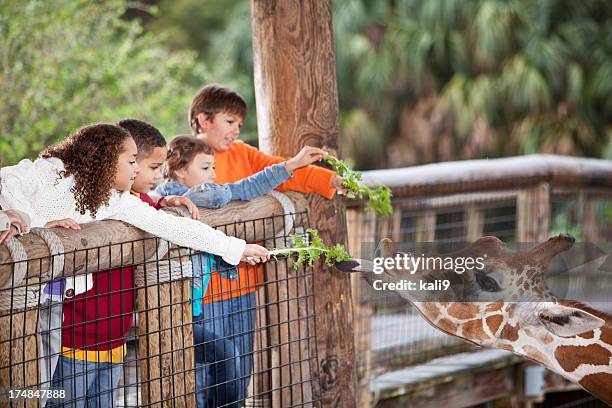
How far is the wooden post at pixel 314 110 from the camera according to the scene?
3555 millimetres

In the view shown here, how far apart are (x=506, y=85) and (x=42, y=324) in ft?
32.5

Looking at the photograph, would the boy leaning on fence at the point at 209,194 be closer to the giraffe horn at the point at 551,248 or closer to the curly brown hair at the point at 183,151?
the curly brown hair at the point at 183,151

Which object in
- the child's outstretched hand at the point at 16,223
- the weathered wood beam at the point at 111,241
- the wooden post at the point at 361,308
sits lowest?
the wooden post at the point at 361,308

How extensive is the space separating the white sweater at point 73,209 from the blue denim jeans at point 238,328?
0.27 m

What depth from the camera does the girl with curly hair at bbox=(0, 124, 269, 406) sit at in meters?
2.73

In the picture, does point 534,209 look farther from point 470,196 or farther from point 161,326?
point 161,326

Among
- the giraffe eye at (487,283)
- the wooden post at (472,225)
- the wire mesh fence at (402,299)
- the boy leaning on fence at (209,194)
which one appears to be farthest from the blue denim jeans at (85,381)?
the wooden post at (472,225)

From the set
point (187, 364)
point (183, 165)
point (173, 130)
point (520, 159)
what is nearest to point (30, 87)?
point (173, 130)

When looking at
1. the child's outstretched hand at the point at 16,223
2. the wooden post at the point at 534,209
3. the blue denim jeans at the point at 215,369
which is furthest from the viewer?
the wooden post at the point at 534,209

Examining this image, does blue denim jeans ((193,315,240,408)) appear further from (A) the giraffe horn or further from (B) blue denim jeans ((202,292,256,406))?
(A) the giraffe horn

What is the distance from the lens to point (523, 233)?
5.19 meters

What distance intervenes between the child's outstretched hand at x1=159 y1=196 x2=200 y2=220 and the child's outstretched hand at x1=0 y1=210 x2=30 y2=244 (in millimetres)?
574

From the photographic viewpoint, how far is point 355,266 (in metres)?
3.30

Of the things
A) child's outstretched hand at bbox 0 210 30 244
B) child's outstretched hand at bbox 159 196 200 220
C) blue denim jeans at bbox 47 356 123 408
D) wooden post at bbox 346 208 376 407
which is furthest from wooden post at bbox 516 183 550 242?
child's outstretched hand at bbox 0 210 30 244
